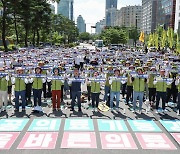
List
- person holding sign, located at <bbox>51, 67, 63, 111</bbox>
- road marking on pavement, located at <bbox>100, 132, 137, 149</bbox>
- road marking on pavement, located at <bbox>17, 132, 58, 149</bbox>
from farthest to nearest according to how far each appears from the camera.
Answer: person holding sign, located at <bbox>51, 67, 63, 111</bbox> → road marking on pavement, located at <bbox>100, 132, 137, 149</bbox> → road marking on pavement, located at <bbox>17, 132, 58, 149</bbox>

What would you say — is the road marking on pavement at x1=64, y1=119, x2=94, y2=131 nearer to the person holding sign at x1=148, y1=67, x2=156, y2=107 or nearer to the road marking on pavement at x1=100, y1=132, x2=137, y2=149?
the road marking on pavement at x1=100, y1=132, x2=137, y2=149

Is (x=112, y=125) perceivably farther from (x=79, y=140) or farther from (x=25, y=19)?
(x=25, y=19)

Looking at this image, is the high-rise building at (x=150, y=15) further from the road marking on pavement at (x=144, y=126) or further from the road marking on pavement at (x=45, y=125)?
the road marking on pavement at (x=45, y=125)

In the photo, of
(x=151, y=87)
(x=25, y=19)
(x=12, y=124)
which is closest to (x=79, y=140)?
(x=12, y=124)

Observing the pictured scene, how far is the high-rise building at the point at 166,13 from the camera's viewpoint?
400 feet

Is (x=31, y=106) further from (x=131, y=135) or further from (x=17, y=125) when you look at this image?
(x=131, y=135)

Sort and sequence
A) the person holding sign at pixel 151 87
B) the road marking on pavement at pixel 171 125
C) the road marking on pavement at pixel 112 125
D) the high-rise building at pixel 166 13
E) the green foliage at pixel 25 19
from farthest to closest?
the high-rise building at pixel 166 13 → the green foliage at pixel 25 19 → the person holding sign at pixel 151 87 → the road marking on pavement at pixel 171 125 → the road marking on pavement at pixel 112 125

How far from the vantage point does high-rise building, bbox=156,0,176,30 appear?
122 metres

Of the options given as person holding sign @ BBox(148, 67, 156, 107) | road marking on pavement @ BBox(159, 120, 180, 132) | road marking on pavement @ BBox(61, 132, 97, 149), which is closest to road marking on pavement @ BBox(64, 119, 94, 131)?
road marking on pavement @ BBox(61, 132, 97, 149)

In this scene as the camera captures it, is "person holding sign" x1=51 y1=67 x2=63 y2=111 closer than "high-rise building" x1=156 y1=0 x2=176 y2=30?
Yes

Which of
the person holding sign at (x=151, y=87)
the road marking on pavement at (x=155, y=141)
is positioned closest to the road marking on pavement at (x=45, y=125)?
the road marking on pavement at (x=155, y=141)

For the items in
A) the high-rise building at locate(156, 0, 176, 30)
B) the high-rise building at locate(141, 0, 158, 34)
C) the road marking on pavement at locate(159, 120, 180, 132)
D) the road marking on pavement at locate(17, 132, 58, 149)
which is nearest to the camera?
the road marking on pavement at locate(17, 132, 58, 149)

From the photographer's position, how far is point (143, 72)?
44.7ft

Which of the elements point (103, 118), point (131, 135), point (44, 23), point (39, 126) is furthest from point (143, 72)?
point (44, 23)
